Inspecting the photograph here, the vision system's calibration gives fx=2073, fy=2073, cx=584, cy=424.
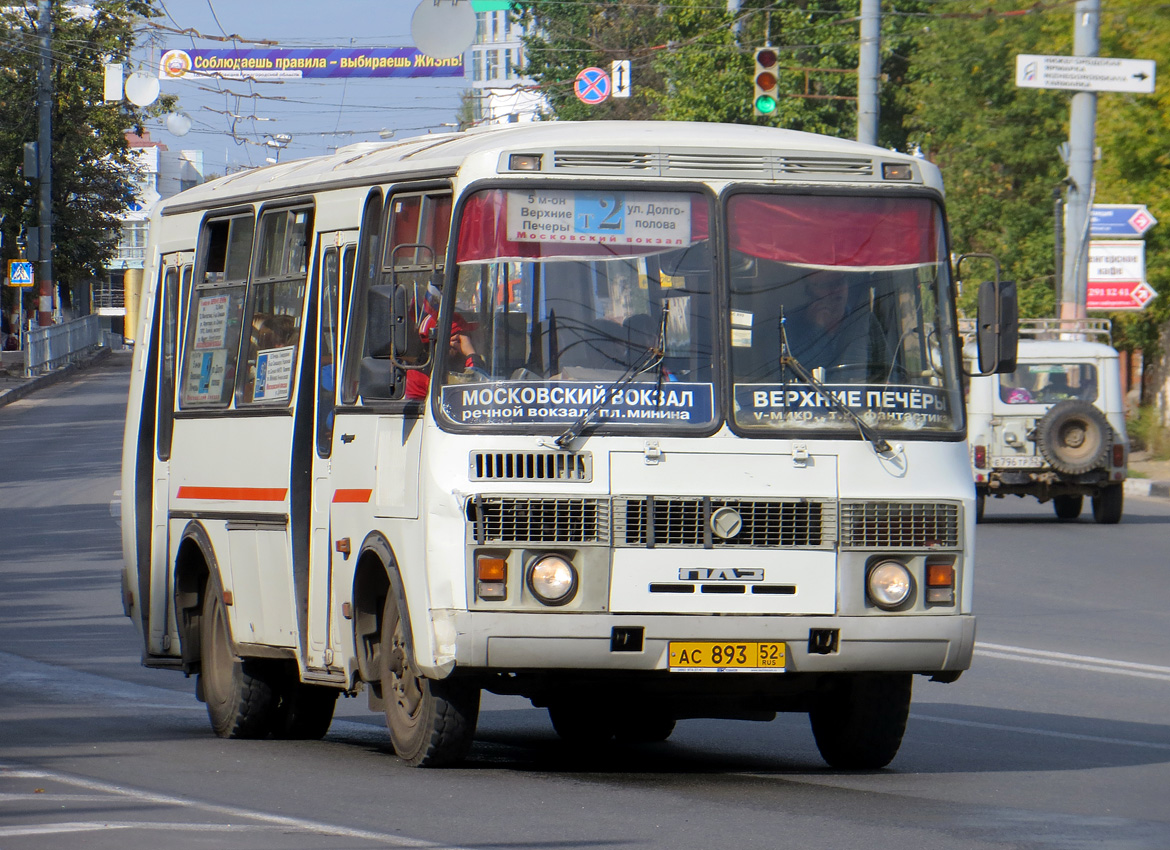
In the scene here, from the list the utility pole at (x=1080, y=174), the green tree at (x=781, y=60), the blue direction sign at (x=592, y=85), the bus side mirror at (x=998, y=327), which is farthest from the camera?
the green tree at (x=781, y=60)

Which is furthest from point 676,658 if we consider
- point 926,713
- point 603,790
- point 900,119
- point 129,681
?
point 900,119

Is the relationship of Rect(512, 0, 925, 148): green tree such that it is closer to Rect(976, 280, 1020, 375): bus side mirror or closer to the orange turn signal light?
Rect(976, 280, 1020, 375): bus side mirror

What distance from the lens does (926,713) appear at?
11.2 metres

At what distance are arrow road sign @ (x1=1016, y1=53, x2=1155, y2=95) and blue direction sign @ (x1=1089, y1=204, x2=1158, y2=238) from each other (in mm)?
2560

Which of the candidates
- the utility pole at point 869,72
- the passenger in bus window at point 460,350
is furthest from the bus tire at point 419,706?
the utility pole at point 869,72

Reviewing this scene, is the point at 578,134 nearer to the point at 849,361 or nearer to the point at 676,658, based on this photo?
the point at 849,361

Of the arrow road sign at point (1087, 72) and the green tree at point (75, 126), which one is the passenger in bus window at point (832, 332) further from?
the green tree at point (75, 126)

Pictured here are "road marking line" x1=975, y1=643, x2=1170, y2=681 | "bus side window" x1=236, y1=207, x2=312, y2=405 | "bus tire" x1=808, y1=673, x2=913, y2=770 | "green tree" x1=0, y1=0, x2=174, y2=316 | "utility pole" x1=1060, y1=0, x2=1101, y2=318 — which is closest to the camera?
"bus tire" x1=808, y1=673, x2=913, y2=770

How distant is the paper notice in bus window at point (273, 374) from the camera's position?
9.70 metres

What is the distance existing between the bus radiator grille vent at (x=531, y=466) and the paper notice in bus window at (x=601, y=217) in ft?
2.77

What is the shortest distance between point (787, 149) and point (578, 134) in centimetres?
84

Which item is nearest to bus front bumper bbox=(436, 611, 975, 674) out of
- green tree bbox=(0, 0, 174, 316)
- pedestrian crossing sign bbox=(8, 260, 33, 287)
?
pedestrian crossing sign bbox=(8, 260, 33, 287)

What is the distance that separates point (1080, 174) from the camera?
30.8m

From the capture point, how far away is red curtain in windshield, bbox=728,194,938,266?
8156mm
